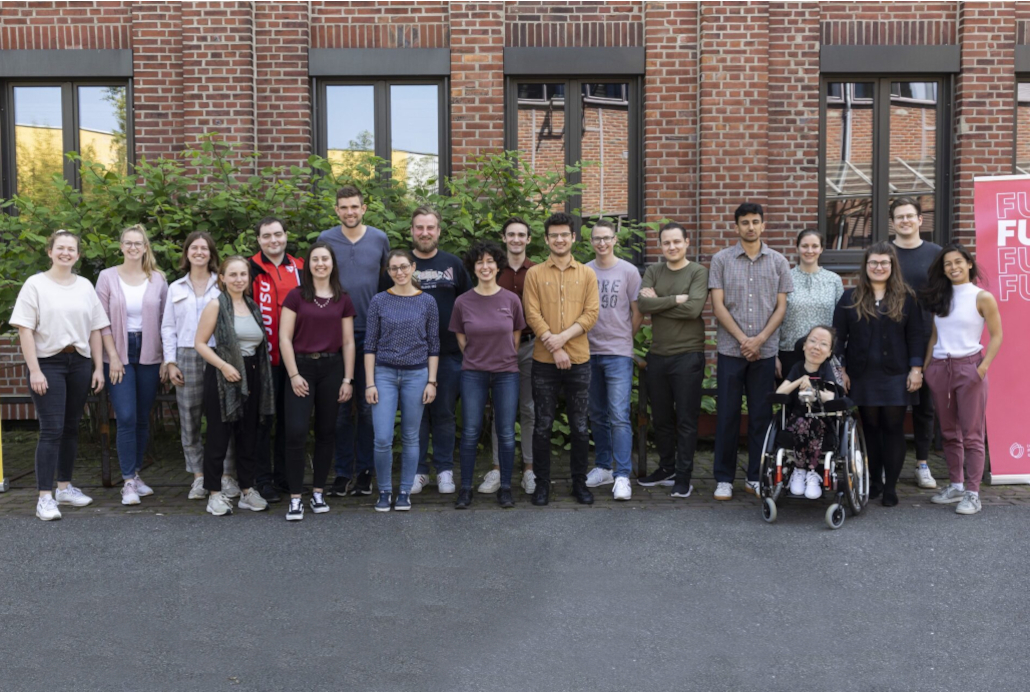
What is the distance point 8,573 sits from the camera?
5.18 metres

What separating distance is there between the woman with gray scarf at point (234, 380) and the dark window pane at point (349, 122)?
4.08 meters

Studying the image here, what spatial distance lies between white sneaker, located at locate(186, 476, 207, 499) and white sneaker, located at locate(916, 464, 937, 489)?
5.18 meters

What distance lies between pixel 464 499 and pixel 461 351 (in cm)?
105

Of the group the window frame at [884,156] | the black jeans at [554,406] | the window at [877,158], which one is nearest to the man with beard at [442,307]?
the black jeans at [554,406]

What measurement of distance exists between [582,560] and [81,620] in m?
2.56

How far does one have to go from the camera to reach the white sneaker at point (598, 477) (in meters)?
7.05

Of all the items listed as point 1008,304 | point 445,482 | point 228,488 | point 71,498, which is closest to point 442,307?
point 445,482

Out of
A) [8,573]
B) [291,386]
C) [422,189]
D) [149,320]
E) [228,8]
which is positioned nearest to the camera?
[8,573]

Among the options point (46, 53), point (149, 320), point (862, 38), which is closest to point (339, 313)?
point (149, 320)

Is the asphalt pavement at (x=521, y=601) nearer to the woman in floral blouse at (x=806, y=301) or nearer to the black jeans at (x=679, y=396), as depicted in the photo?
the black jeans at (x=679, y=396)

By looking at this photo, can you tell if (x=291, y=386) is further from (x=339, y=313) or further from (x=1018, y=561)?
(x=1018, y=561)

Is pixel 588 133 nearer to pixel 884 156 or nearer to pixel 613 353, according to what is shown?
pixel 884 156

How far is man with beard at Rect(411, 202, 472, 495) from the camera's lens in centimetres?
668

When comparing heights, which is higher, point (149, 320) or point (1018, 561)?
point (149, 320)
